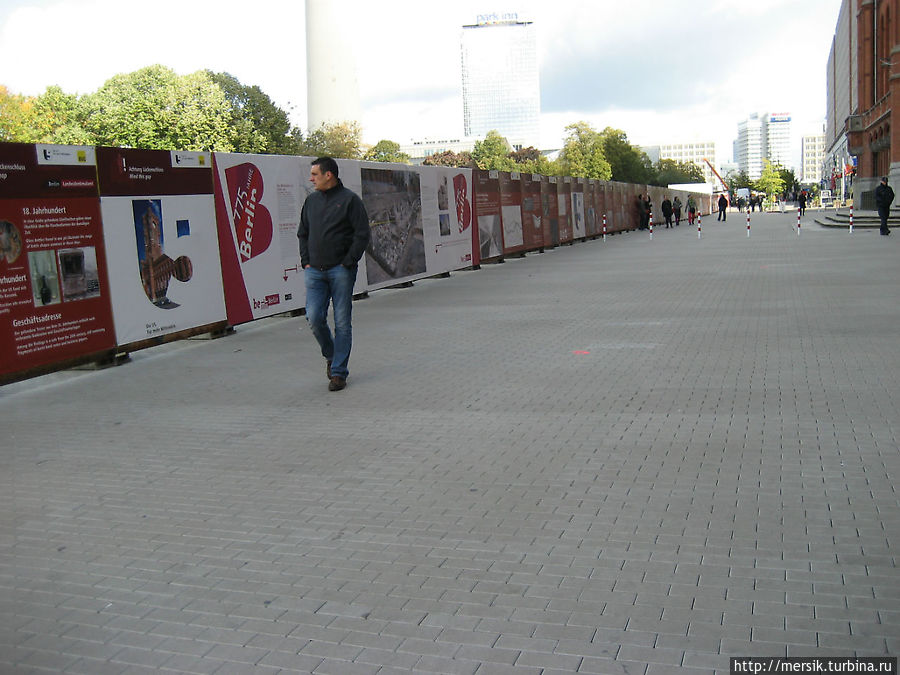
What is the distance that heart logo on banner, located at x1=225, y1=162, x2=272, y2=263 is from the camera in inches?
496

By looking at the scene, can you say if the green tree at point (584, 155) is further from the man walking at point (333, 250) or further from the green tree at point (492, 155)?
the man walking at point (333, 250)

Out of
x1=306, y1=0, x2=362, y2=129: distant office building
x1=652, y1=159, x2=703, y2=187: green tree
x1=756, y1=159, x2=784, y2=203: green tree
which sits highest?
x1=306, y1=0, x2=362, y2=129: distant office building

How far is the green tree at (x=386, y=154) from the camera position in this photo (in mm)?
89900

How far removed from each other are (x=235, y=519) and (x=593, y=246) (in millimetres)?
28930

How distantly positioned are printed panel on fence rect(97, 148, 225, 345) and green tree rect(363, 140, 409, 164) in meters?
74.0

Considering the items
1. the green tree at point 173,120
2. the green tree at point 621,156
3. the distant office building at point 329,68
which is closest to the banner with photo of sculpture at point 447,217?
the green tree at point 173,120

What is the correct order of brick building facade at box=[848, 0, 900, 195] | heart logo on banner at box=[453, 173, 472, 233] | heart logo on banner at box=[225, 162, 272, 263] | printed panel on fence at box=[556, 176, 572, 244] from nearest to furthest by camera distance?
1. heart logo on banner at box=[225, 162, 272, 263]
2. heart logo on banner at box=[453, 173, 472, 233]
3. printed panel on fence at box=[556, 176, 572, 244]
4. brick building facade at box=[848, 0, 900, 195]

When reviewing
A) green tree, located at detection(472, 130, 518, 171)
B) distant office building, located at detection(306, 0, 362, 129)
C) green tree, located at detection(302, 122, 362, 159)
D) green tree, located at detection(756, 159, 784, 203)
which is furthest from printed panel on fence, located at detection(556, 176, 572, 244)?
green tree, located at detection(756, 159, 784, 203)

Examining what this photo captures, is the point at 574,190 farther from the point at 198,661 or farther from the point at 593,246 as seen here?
the point at 198,661

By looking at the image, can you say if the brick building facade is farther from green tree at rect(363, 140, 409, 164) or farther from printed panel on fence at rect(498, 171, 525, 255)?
green tree at rect(363, 140, 409, 164)

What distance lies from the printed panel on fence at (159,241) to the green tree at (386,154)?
7397cm

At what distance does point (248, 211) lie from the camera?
1289 cm

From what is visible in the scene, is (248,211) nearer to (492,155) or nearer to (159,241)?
(159,241)

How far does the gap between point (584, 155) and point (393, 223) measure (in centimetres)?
8866
